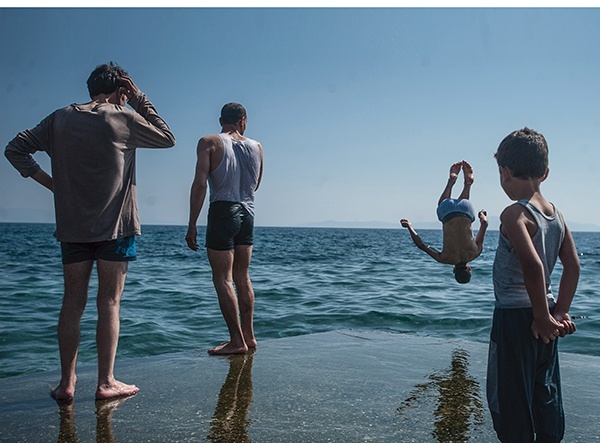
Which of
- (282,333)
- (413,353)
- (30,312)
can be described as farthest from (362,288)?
(413,353)

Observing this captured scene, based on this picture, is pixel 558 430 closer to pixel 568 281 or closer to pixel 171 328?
pixel 568 281

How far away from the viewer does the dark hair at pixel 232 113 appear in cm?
514

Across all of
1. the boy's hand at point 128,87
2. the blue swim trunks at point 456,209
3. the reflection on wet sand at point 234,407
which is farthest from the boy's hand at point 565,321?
the blue swim trunks at point 456,209

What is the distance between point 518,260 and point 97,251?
250 cm

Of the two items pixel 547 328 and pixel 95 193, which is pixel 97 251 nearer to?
pixel 95 193

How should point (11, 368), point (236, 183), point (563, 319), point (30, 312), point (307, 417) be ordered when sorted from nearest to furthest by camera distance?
point (563, 319) → point (307, 417) → point (236, 183) → point (11, 368) → point (30, 312)

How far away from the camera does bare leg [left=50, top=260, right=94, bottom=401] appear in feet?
12.1

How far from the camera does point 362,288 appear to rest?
16.0m

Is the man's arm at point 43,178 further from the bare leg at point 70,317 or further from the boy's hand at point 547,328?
the boy's hand at point 547,328

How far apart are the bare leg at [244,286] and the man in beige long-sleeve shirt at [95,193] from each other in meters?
1.46

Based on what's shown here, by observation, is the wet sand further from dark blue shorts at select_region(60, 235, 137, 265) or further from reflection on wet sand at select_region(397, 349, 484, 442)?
dark blue shorts at select_region(60, 235, 137, 265)

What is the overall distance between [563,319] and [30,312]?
10499 millimetres

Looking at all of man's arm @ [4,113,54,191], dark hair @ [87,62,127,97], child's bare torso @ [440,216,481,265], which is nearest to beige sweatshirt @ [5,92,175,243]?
man's arm @ [4,113,54,191]

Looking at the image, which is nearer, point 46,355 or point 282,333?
point 46,355
